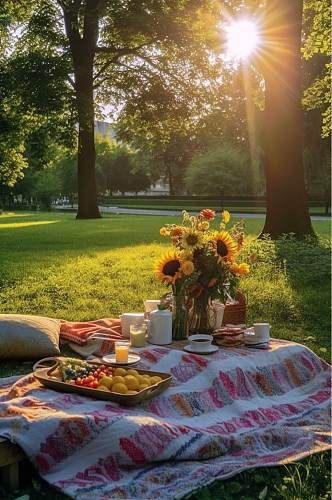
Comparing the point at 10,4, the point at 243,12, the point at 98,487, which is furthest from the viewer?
the point at 10,4

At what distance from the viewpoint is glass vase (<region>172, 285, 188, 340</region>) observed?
4.88 meters

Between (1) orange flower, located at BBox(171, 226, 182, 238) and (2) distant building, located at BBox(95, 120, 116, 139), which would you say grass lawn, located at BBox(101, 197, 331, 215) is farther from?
(1) orange flower, located at BBox(171, 226, 182, 238)

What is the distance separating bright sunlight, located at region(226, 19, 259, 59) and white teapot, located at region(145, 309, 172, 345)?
455 inches

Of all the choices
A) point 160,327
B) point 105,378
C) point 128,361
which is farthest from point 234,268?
point 105,378

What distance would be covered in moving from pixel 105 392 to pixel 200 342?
1078mm

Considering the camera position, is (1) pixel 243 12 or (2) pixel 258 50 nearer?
(2) pixel 258 50

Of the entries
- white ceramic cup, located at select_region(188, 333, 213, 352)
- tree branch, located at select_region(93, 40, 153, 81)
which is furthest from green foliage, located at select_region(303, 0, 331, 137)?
white ceramic cup, located at select_region(188, 333, 213, 352)

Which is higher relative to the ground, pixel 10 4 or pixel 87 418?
pixel 10 4

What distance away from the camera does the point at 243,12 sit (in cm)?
1900

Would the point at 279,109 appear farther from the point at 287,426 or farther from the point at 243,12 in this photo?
the point at 287,426

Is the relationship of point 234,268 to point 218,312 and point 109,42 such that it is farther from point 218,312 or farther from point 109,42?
point 109,42

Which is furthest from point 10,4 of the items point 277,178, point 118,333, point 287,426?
point 287,426

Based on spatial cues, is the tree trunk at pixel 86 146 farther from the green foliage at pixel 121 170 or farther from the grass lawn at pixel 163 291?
the green foliage at pixel 121 170

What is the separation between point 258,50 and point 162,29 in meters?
8.64
